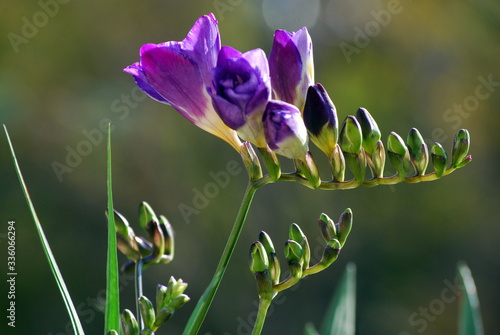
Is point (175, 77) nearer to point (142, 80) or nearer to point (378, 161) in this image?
point (142, 80)

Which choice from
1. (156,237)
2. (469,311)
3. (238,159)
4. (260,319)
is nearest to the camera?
(260,319)

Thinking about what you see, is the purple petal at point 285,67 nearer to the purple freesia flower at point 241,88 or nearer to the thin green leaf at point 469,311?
the purple freesia flower at point 241,88

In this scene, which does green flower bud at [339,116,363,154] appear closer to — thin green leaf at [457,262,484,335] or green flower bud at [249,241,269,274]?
green flower bud at [249,241,269,274]

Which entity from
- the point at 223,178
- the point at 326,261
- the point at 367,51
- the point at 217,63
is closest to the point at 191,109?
the point at 217,63

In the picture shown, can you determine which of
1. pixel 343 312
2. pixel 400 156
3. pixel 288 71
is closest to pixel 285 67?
pixel 288 71

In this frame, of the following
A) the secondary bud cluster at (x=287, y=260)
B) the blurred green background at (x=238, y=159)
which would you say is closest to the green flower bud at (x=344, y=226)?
the secondary bud cluster at (x=287, y=260)
